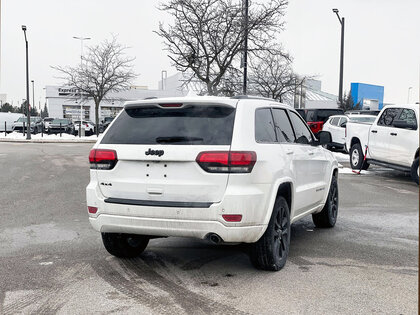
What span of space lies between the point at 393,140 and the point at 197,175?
9.48 meters

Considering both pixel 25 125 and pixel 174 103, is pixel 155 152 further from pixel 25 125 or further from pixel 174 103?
pixel 25 125

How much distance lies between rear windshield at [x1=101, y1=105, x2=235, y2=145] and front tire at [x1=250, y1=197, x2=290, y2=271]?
0.98 metres

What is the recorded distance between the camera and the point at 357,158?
15.3 m

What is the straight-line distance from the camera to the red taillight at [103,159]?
193 inches

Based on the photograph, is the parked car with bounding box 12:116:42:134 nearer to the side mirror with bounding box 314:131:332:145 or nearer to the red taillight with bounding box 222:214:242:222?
the side mirror with bounding box 314:131:332:145

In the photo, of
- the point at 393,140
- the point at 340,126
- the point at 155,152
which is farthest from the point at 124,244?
the point at 340,126

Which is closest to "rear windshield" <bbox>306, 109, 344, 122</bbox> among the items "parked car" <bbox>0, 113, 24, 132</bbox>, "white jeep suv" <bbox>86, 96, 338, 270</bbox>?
"white jeep suv" <bbox>86, 96, 338, 270</bbox>

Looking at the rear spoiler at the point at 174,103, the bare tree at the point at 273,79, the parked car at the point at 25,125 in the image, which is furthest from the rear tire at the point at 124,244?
the parked car at the point at 25,125

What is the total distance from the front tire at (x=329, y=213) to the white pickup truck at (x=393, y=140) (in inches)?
194

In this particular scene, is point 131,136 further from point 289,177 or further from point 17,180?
point 17,180

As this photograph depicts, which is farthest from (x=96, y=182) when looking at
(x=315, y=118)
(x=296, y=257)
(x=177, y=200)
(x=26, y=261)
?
(x=315, y=118)

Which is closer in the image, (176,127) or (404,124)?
(176,127)

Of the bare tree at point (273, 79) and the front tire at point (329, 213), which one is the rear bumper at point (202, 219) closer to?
the front tire at point (329, 213)

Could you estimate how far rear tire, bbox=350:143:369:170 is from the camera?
49.1 ft
